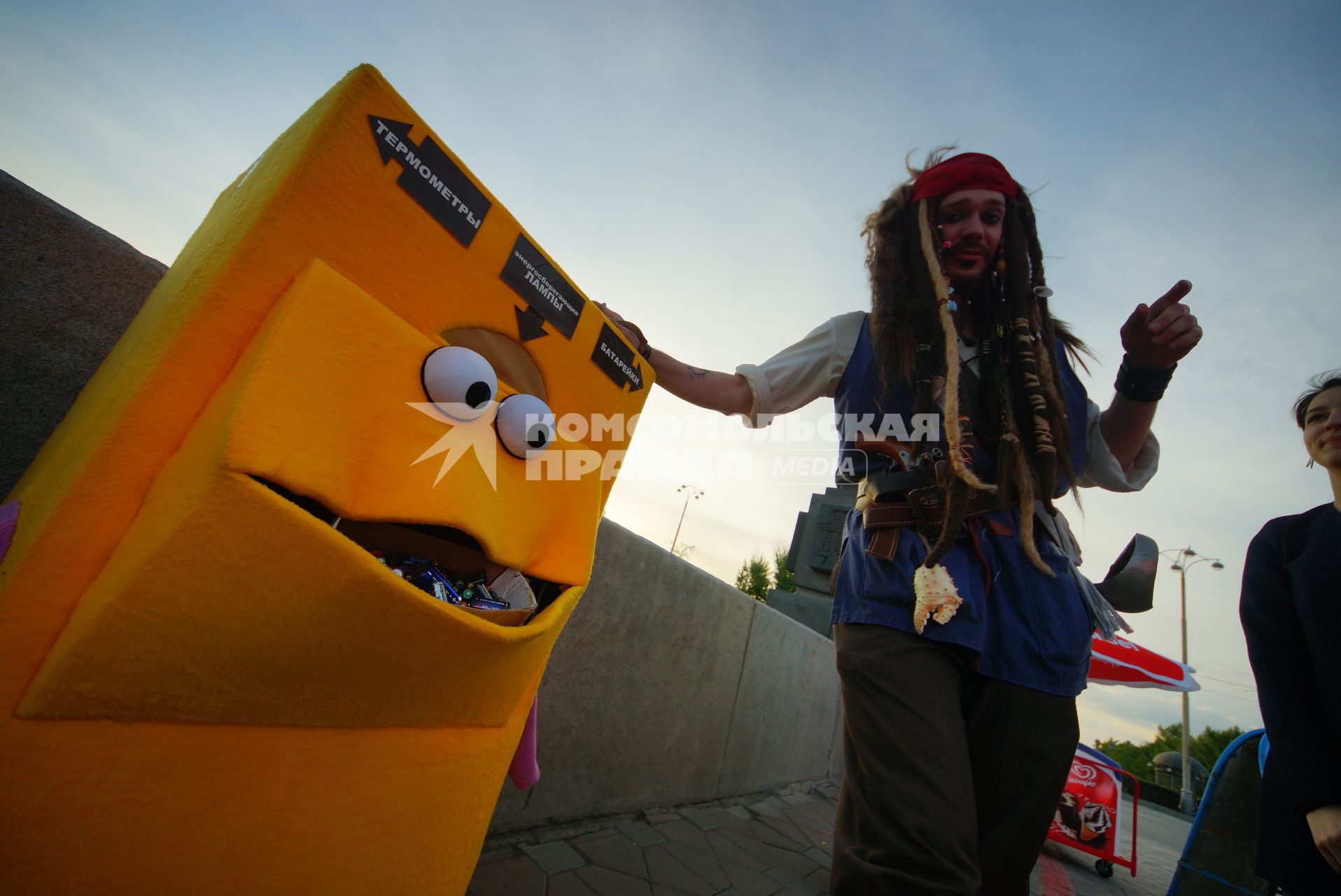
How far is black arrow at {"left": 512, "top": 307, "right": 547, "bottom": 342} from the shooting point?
0.89 meters

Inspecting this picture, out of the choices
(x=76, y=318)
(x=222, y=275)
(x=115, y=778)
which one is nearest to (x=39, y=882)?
(x=115, y=778)

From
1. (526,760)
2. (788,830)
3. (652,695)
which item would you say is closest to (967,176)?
(526,760)

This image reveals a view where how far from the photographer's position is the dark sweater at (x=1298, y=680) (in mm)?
1393

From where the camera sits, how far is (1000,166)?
1.57 metres

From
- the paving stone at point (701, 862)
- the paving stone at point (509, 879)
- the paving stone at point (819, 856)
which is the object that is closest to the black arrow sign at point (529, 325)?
the paving stone at point (509, 879)

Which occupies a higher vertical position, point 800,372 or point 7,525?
point 800,372

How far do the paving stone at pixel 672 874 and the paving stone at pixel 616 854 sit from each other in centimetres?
3

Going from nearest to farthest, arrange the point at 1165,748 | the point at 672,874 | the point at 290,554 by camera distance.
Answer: the point at 290,554, the point at 672,874, the point at 1165,748

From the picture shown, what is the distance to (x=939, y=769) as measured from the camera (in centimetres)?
98

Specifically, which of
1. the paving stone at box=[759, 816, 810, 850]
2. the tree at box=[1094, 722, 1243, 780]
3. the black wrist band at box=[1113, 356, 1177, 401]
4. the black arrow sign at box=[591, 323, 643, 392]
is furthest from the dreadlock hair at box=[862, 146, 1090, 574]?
the tree at box=[1094, 722, 1243, 780]

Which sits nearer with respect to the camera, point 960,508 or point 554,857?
point 960,508

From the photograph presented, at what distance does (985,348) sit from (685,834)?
2163mm

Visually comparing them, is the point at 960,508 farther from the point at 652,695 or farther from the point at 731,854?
the point at 731,854

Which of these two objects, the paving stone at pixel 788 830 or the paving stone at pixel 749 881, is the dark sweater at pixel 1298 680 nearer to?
the paving stone at pixel 749 881
